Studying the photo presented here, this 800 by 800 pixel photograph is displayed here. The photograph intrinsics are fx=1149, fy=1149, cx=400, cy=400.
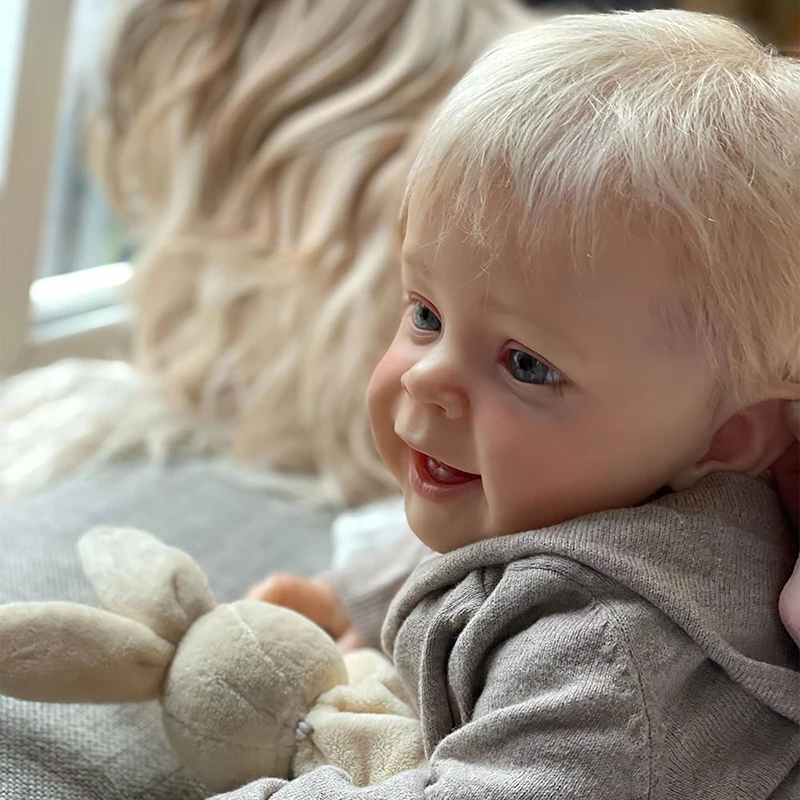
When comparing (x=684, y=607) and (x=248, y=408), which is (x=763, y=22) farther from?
(x=684, y=607)

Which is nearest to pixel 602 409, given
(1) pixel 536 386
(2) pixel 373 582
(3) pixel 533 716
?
(1) pixel 536 386

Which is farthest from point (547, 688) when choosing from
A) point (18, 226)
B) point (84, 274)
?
point (84, 274)

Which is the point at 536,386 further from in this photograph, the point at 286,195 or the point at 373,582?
the point at 286,195

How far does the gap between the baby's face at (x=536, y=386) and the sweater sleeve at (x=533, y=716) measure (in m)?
0.05

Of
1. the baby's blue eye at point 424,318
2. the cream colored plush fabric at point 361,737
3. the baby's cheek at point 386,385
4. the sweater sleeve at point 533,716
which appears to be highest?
the baby's blue eye at point 424,318

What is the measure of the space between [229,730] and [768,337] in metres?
0.34

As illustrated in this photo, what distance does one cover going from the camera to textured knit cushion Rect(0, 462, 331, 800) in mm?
670

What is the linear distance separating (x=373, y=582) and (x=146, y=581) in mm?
266

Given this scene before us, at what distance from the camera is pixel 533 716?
0.52 meters

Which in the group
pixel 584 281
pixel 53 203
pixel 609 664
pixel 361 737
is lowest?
pixel 53 203

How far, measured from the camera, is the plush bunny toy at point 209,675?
587 mm

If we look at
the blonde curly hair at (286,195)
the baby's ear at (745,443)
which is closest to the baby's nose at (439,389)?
the baby's ear at (745,443)

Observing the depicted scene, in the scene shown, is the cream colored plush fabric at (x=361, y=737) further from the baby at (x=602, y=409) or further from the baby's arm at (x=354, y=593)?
the baby's arm at (x=354, y=593)

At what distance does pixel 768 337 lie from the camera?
0.53 meters
